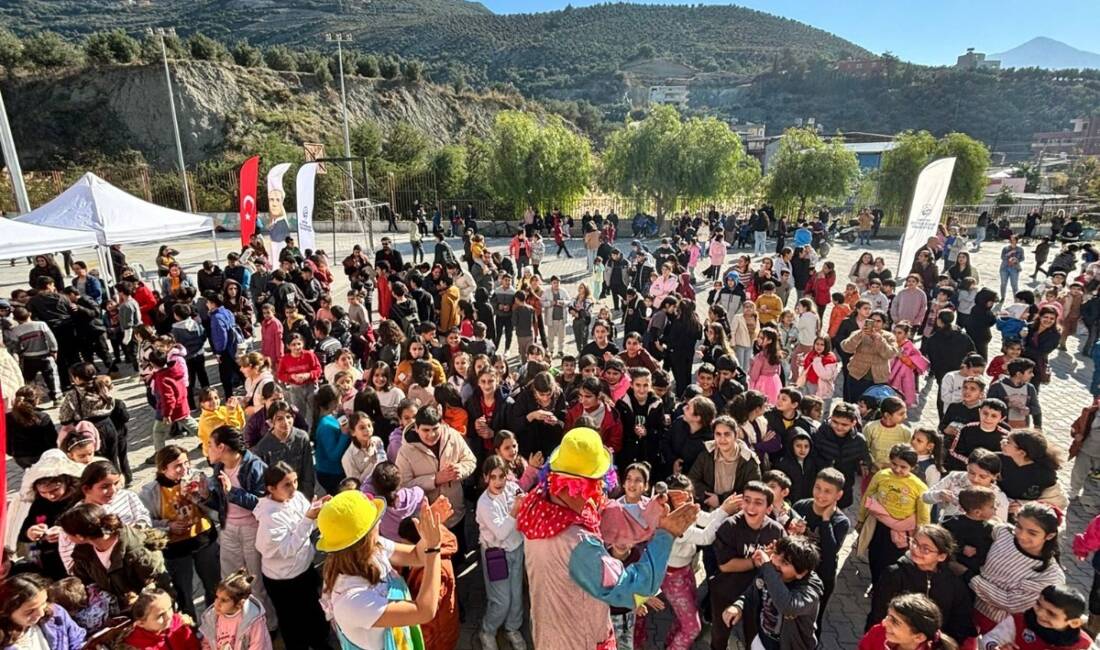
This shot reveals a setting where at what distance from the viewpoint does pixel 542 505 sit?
2453mm

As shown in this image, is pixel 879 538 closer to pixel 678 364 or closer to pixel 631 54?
pixel 678 364

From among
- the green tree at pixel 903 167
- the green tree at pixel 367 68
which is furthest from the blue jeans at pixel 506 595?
the green tree at pixel 367 68

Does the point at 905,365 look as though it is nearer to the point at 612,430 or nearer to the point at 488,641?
the point at 612,430

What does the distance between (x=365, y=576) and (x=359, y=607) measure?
111mm

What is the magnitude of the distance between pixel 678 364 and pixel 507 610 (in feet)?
14.6

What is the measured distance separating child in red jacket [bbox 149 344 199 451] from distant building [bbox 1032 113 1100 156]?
96719 mm

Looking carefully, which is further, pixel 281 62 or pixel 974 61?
pixel 974 61

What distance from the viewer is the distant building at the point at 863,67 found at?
301 feet

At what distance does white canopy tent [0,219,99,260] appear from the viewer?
8500mm

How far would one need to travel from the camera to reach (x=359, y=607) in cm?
233

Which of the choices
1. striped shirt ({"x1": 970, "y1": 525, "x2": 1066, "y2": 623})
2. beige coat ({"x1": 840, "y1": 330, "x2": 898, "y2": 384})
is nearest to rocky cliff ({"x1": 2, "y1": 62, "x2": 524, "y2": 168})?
beige coat ({"x1": 840, "y1": 330, "x2": 898, "y2": 384})

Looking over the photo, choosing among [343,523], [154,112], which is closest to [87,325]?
[343,523]

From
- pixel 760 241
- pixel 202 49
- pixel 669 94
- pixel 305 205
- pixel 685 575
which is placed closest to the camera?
pixel 685 575

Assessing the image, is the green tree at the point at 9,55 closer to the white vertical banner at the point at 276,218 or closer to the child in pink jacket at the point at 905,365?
the white vertical banner at the point at 276,218
